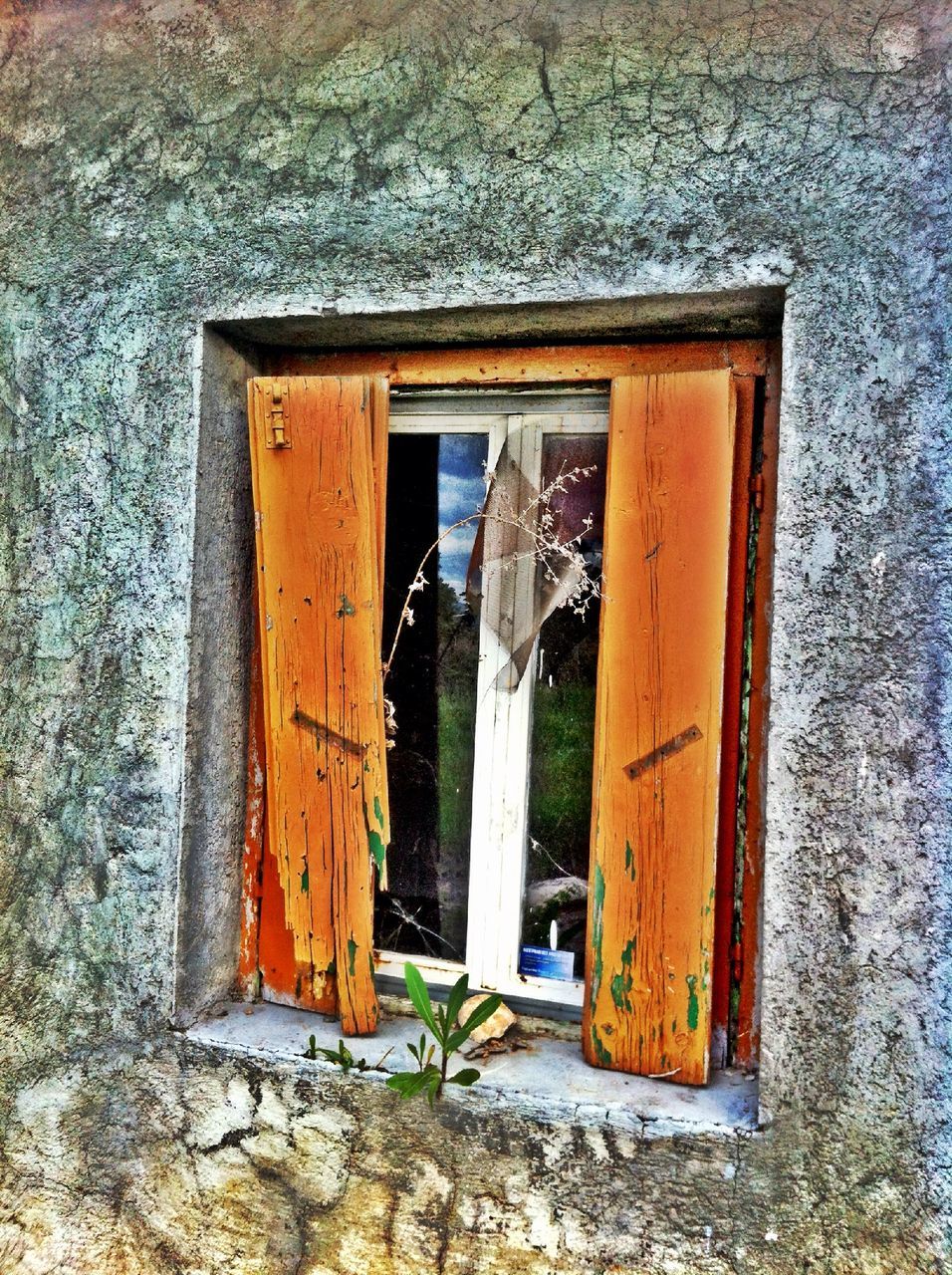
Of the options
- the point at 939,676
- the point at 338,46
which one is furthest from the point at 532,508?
the point at 338,46

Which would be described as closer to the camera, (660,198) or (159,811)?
(660,198)

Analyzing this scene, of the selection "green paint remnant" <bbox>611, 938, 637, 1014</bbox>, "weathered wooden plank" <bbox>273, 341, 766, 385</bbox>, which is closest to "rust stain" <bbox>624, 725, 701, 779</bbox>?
"green paint remnant" <bbox>611, 938, 637, 1014</bbox>

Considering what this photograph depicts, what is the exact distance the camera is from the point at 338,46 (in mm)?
1959

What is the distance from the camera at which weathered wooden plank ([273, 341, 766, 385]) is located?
1935mm

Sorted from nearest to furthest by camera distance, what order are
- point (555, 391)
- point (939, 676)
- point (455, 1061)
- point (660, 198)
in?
point (939, 676), point (660, 198), point (455, 1061), point (555, 391)

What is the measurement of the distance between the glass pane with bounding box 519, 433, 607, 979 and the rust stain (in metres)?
0.20

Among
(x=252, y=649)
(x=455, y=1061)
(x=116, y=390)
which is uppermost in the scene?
(x=116, y=390)

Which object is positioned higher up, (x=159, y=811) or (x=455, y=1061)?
(x=159, y=811)

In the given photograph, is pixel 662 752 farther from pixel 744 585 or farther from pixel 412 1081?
pixel 412 1081

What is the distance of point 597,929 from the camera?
1.88 meters

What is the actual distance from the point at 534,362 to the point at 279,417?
604 mm

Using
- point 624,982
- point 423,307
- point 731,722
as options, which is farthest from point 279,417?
point 624,982

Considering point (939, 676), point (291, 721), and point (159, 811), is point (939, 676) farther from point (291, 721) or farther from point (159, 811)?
point (159, 811)

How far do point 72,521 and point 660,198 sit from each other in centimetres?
153
